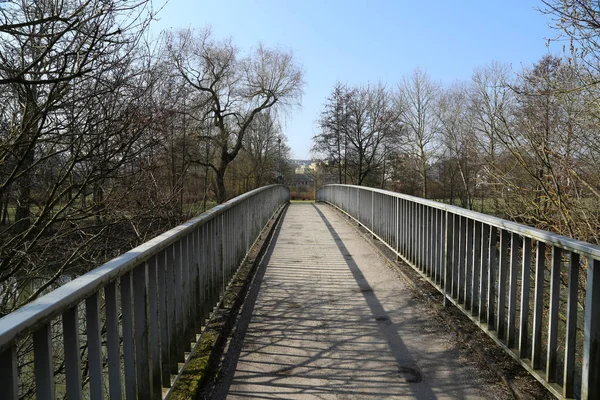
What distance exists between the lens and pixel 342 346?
373cm

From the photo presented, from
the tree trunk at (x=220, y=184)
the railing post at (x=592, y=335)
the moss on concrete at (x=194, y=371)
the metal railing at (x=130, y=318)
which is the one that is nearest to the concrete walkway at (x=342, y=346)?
the moss on concrete at (x=194, y=371)

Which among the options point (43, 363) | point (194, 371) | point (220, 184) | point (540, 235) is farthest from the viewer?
point (220, 184)

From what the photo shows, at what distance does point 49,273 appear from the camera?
20.6 ft

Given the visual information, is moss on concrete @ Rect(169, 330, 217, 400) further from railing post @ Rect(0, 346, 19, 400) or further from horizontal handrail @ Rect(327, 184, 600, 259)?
horizontal handrail @ Rect(327, 184, 600, 259)

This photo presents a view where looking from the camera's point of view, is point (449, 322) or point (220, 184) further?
point (220, 184)

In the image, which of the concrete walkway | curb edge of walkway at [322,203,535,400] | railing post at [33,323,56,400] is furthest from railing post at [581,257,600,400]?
Answer: railing post at [33,323,56,400]

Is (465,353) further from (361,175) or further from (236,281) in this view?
(361,175)

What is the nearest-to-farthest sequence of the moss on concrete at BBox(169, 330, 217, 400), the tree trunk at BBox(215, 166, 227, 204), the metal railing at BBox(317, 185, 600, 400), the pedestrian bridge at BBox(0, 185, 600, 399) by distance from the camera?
1. the pedestrian bridge at BBox(0, 185, 600, 399)
2. the metal railing at BBox(317, 185, 600, 400)
3. the moss on concrete at BBox(169, 330, 217, 400)
4. the tree trunk at BBox(215, 166, 227, 204)

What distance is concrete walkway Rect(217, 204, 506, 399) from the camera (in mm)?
3016

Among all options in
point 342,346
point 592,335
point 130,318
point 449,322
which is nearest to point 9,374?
point 130,318

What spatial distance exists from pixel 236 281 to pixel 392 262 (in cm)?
236

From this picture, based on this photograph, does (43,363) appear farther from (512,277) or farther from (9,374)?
(512,277)

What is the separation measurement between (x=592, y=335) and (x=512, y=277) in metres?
0.95

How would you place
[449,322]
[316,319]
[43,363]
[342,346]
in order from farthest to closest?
[316,319], [449,322], [342,346], [43,363]
